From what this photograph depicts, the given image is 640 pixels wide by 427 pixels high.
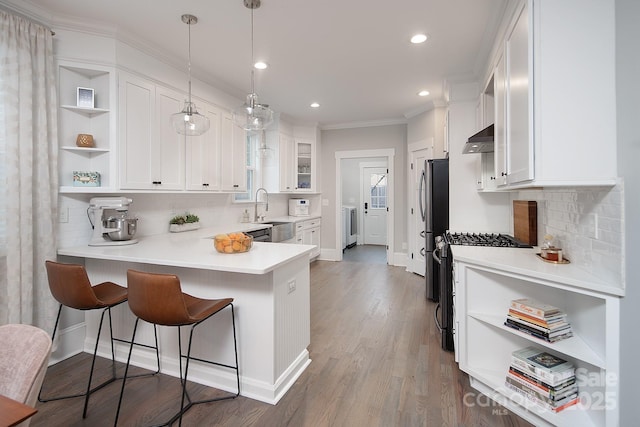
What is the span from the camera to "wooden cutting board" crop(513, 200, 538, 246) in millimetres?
2654

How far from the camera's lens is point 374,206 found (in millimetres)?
8703

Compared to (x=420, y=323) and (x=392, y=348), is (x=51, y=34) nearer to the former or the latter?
(x=392, y=348)

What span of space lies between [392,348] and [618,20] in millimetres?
2572

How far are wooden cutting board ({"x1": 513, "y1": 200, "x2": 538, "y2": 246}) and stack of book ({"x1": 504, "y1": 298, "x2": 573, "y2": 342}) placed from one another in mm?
889

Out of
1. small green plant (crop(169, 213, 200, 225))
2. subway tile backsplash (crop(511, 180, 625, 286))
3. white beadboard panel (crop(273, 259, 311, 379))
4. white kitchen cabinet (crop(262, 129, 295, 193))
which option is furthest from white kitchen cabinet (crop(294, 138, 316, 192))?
subway tile backsplash (crop(511, 180, 625, 286))

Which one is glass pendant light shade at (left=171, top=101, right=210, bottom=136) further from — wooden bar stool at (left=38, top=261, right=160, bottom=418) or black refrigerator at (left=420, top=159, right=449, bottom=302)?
black refrigerator at (left=420, top=159, right=449, bottom=302)

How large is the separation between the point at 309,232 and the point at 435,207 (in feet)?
8.74

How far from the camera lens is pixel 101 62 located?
2.59 meters

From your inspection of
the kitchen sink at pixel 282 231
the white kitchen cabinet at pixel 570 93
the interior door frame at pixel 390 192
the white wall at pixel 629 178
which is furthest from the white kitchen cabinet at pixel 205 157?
the white wall at pixel 629 178

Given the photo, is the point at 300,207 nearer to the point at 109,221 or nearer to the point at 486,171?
the point at 486,171

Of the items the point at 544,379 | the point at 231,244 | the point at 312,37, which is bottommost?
the point at 544,379

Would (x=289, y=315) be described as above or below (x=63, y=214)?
below

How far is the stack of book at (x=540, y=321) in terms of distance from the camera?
5.80 ft

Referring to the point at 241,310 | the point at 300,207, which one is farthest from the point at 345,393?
the point at 300,207
